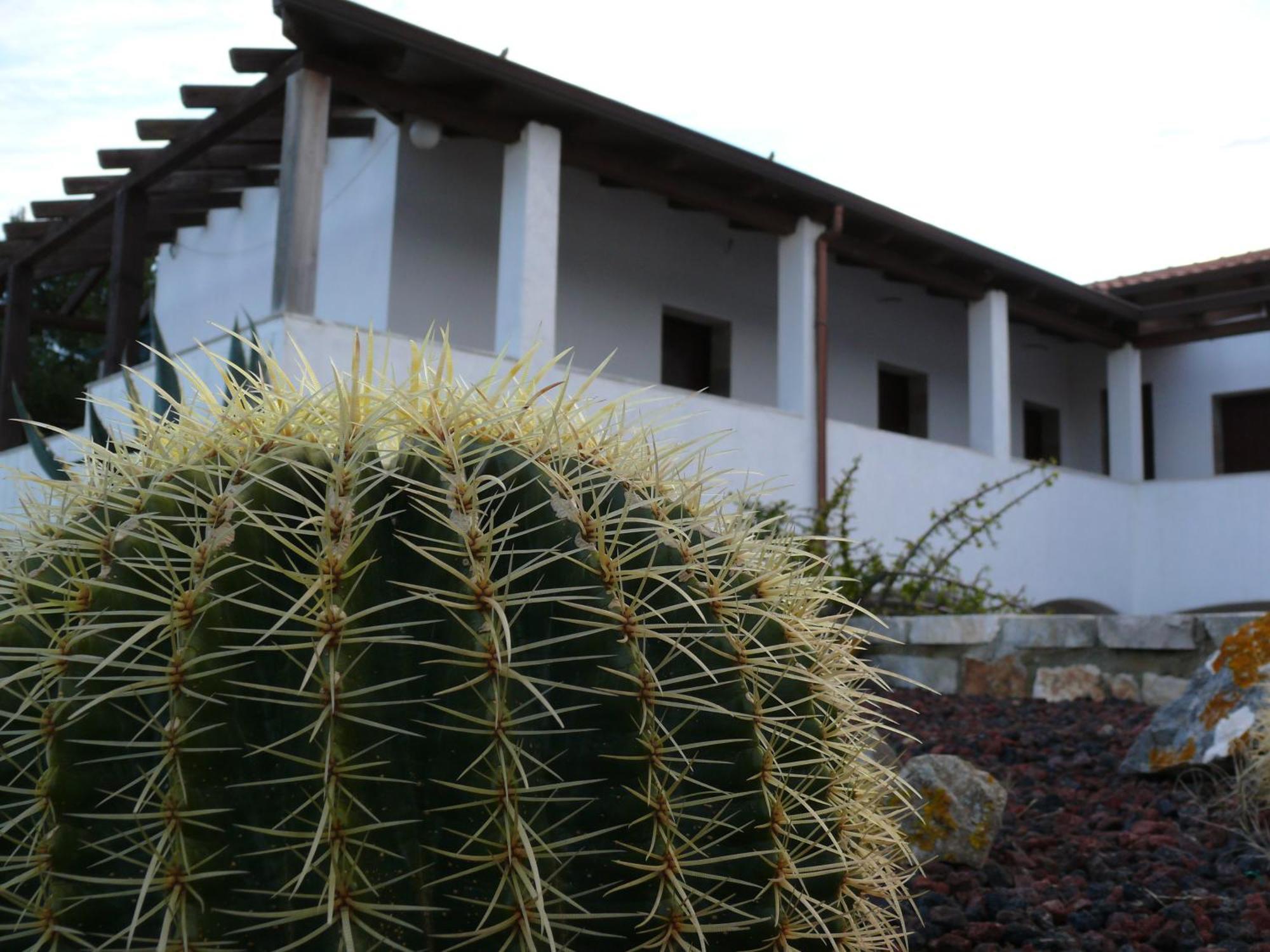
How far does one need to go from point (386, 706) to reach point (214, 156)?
11.1m

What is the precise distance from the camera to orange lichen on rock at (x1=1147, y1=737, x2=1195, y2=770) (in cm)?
408

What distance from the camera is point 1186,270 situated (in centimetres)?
1603

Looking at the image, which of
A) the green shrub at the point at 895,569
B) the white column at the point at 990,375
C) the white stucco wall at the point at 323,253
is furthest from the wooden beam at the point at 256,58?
the white column at the point at 990,375

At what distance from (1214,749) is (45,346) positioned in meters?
22.8

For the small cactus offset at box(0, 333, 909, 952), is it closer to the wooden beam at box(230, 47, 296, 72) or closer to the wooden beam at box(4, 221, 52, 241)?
the wooden beam at box(230, 47, 296, 72)

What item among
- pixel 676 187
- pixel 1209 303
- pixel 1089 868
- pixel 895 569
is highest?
pixel 1209 303

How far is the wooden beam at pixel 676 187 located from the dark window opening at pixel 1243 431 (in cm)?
915

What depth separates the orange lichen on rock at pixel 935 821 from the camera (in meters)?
3.12

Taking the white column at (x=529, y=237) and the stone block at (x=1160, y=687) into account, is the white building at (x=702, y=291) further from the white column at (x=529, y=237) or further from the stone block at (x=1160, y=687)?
the stone block at (x=1160, y=687)

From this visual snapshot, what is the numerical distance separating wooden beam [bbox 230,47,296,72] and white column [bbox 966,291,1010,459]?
879 centimetres

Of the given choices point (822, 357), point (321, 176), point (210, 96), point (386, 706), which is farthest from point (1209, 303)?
point (386, 706)

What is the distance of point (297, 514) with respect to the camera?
1559 mm

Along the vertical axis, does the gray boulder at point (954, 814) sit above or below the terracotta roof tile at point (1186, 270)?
below

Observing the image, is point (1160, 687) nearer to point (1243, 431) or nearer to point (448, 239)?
point (448, 239)
